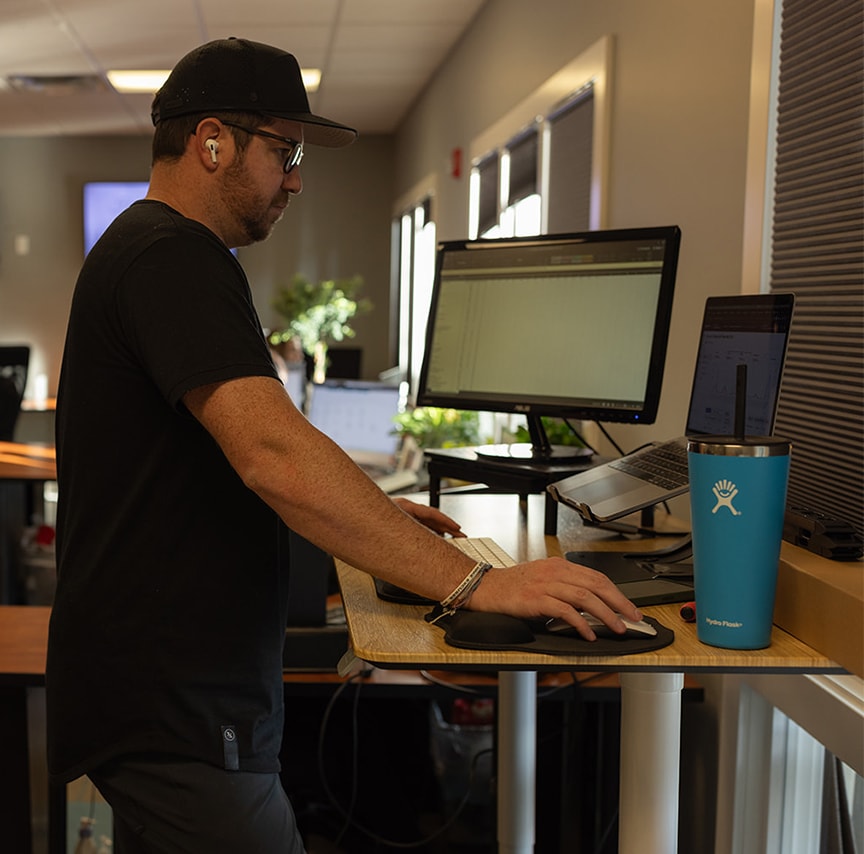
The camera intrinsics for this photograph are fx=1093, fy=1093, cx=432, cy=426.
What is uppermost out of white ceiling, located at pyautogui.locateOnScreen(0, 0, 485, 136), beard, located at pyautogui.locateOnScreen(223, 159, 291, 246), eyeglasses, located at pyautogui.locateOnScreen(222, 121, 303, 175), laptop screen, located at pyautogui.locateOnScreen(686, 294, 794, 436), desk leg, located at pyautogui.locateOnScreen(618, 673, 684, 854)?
white ceiling, located at pyautogui.locateOnScreen(0, 0, 485, 136)

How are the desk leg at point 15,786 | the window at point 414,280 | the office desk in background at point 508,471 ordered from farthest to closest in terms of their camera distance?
1. the window at point 414,280
2. the desk leg at point 15,786
3. the office desk in background at point 508,471

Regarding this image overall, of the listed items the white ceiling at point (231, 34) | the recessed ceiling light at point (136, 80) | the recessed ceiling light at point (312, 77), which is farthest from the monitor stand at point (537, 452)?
the recessed ceiling light at point (136, 80)

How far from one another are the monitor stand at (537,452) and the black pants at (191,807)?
2.30ft

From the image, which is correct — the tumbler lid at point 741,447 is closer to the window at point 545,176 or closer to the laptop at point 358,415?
the window at point 545,176

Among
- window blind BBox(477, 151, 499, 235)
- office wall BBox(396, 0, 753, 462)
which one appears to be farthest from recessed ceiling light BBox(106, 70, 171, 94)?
office wall BBox(396, 0, 753, 462)

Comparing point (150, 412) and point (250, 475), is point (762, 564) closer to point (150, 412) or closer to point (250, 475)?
point (250, 475)

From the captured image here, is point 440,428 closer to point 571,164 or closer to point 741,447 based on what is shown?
point 571,164

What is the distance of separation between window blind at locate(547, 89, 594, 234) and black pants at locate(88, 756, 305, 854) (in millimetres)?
2116

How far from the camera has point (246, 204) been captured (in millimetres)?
1360

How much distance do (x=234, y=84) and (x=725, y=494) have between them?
77 centimetres

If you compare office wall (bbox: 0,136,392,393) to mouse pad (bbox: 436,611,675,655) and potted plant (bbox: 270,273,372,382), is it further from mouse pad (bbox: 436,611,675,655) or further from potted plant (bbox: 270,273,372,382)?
mouse pad (bbox: 436,611,675,655)

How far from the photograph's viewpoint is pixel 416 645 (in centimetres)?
107

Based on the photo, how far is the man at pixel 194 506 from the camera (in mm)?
1162

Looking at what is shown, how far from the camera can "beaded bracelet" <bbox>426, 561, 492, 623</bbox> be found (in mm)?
1141
